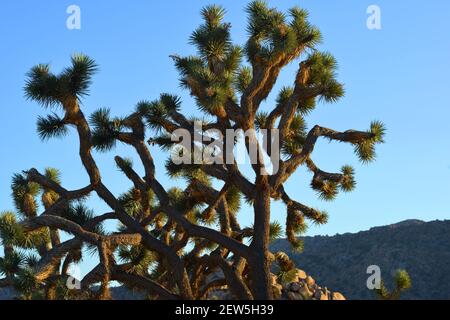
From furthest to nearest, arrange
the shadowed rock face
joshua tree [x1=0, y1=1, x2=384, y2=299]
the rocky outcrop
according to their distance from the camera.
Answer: the shadowed rock face → the rocky outcrop → joshua tree [x1=0, y1=1, x2=384, y2=299]

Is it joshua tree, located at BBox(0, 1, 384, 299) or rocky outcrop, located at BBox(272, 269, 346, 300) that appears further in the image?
rocky outcrop, located at BBox(272, 269, 346, 300)

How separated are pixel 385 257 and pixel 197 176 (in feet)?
102

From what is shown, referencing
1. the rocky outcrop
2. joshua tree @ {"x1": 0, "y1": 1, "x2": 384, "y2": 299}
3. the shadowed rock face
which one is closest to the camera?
joshua tree @ {"x1": 0, "y1": 1, "x2": 384, "y2": 299}

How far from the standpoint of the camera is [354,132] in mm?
16234

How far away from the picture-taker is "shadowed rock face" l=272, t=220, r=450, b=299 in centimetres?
4319

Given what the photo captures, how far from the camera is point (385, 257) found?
46.1m

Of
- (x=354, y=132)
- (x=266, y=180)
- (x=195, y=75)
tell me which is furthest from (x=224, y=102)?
(x=354, y=132)

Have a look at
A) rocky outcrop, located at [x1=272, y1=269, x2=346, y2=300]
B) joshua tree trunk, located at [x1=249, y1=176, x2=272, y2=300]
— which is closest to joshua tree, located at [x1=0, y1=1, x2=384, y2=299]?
joshua tree trunk, located at [x1=249, y1=176, x2=272, y2=300]

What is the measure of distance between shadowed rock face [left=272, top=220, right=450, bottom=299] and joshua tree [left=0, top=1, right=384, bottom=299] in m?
25.4

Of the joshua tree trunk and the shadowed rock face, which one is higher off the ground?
the shadowed rock face

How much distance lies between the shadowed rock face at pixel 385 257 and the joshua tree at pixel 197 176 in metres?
25.4

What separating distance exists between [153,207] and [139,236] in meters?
2.20

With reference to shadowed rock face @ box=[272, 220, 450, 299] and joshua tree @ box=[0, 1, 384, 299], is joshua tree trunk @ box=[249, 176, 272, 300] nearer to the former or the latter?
joshua tree @ box=[0, 1, 384, 299]

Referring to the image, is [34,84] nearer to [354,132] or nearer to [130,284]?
[130,284]
